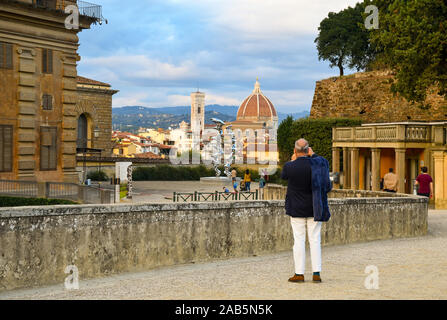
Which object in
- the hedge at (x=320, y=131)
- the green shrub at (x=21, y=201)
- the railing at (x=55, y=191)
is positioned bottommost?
the green shrub at (x=21, y=201)

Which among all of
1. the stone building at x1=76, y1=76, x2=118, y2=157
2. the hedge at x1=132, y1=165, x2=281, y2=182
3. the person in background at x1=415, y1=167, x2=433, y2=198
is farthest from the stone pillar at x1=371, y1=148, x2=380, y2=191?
the stone building at x1=76, y1=76, x2=118, y2=157

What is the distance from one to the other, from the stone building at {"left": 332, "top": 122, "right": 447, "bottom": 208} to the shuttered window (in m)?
18.3

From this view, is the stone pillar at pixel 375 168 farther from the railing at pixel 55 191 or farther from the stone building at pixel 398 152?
the railing at pixel 55 191

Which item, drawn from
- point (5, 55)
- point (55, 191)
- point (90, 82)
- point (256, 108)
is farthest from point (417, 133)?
point (256, 108)

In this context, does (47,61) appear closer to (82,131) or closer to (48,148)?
(48,148)

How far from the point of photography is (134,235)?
1020 cm

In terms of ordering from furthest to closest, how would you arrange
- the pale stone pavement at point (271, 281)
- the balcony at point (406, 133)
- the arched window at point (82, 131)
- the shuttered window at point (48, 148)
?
1. the arched window at point (82, 131)
2. the shuttered window at point (48, 148)
3. the balcony at point (406, 133)
4. the pale stone pavement at point (271, 281)

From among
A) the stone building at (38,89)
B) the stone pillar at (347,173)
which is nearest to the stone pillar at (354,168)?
the stone pillar at (347,173)

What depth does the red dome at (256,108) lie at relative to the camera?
611 feet

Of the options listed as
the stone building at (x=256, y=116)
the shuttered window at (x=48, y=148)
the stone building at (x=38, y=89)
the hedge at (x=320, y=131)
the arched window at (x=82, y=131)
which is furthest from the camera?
the stone building at (x=256, y=116)

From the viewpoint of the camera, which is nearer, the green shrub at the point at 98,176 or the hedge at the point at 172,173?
the green shrub at the point at 98,176

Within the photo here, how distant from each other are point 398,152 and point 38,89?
19.5m

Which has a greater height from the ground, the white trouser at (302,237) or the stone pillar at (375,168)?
the stone pillar at (375,168)

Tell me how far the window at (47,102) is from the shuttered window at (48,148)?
112 centimetres
